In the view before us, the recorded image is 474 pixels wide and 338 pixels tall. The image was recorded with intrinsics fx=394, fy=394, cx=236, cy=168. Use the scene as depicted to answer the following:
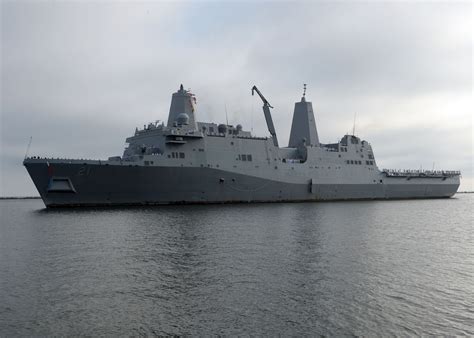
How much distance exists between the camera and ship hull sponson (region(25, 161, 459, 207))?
29.2m

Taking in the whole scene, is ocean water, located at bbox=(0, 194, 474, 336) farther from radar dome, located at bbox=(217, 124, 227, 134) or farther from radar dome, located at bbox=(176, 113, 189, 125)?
radar dome, located at bbox=(217, 124, 227, 134)

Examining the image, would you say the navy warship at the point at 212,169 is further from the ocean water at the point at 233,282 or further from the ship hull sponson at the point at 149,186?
the ocean water at the point at 233,282

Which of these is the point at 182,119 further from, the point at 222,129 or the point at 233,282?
the point at 233,282

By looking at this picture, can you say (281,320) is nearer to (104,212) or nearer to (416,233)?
(416,233)

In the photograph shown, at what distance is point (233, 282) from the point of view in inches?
440

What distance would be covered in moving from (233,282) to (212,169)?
23.3 metres

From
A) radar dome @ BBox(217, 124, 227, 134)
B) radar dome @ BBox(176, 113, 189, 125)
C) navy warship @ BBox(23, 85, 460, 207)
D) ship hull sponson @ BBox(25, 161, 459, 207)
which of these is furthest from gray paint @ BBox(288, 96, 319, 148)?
radar dome @ BBox(176, 113, 189, 125)

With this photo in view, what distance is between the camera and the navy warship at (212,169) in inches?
1172

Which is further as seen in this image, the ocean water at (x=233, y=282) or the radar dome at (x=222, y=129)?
the radar dome at (x=222, y=129)

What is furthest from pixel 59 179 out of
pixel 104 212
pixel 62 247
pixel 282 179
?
pixel 282 179

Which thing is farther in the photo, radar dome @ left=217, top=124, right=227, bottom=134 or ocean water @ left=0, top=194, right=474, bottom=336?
radar dome @ left=217, top=124, right=227, bottom=134

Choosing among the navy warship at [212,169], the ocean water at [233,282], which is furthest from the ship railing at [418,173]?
the ocean water at [233,282]

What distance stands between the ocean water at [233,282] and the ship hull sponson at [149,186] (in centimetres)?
925

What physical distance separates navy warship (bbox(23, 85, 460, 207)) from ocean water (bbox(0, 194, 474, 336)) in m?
9.60
